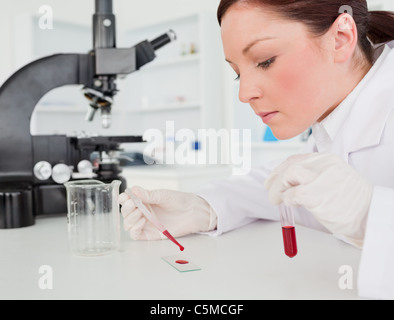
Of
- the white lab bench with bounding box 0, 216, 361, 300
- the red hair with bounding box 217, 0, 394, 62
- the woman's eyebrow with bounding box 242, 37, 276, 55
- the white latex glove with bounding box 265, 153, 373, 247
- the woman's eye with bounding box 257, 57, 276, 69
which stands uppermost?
the red hair with bounding box 217, 0, 394, 62

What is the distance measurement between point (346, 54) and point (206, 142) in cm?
275

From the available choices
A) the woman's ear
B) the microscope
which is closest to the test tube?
the woman's ear

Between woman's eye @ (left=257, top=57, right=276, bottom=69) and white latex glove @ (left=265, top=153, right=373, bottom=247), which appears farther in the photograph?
woman's eye @ (left=257, top=57, right=276, bottom=69)

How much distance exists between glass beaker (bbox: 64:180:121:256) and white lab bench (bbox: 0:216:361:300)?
40 mm

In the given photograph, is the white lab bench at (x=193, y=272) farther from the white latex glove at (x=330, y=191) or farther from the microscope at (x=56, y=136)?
the microscope at (x=56, y=136)

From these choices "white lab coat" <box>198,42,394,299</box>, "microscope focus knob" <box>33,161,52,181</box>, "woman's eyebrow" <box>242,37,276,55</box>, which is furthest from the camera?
"microscope focus knob" <box>33,161,52,181</box>

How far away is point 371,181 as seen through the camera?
2.74ft

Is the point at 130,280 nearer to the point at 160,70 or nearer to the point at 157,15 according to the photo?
the point at 160,70

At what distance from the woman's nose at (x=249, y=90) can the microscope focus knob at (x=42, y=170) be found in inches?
24.1

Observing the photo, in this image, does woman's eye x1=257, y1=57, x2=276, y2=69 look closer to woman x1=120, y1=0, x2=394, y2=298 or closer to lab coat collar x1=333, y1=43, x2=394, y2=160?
woman x1=120, y1=0, x2=394, y2=298

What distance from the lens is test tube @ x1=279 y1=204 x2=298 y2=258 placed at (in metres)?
0.66

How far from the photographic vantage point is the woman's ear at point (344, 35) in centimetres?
85

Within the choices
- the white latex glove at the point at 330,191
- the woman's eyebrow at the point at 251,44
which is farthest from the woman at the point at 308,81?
the white latex glove at the point at 330,191
